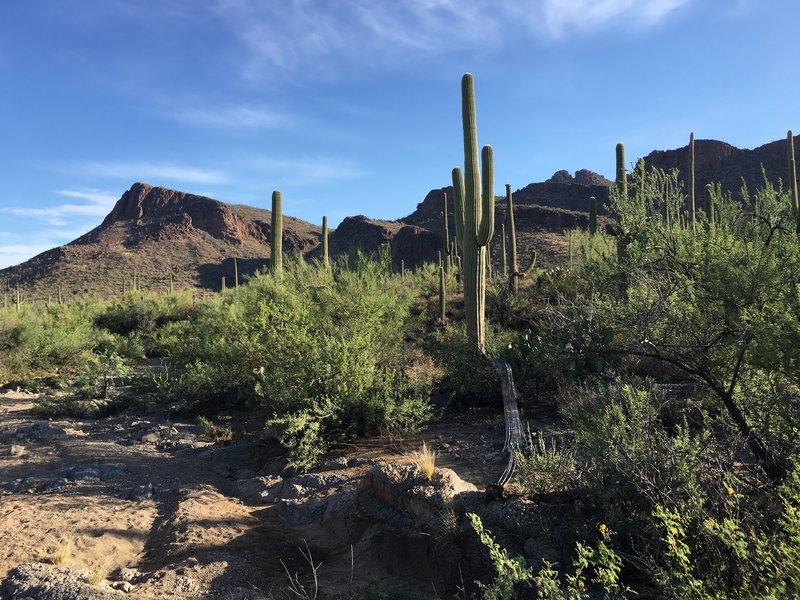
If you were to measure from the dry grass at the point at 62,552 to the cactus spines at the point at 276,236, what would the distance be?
1131cm

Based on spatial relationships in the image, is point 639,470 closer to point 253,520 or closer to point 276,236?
point 253,520

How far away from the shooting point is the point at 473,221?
11.8m

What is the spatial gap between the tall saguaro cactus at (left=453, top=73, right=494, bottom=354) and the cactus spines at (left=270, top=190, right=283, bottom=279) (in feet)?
21.6

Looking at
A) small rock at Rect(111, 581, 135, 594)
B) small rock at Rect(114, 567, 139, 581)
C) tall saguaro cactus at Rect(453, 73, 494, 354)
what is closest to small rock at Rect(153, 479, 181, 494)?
small rock at Rect(114, 567, 139, 581)

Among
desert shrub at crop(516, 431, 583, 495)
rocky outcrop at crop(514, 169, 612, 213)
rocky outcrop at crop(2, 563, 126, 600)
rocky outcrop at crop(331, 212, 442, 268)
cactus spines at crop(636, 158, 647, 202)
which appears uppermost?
rocky outcrop at crop(514, 169, 612, 213)

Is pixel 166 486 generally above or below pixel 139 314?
below

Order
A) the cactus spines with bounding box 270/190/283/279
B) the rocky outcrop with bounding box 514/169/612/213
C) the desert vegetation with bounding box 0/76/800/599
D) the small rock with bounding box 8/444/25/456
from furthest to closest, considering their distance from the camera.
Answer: the rocky outcrop with bounding box 514/169/612/213 → the cactus spines with bounding box 270/190/283/279 → the small rock with bounding box 8/444/25/456 → the desert vegetation with bounding box 0/76/800/599

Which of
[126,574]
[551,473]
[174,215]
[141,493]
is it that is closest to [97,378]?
[141,493]

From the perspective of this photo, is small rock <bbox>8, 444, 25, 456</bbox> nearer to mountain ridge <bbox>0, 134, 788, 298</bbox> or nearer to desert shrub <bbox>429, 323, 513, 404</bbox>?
desert shrub <bbox>429, 323, 513, 404</bbox>

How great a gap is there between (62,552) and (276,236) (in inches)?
528

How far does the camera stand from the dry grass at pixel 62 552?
4.90 metres

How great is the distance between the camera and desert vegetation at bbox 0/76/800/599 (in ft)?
10.9

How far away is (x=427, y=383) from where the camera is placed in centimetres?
884

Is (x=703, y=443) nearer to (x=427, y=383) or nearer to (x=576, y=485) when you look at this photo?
(x=576, y=485)
